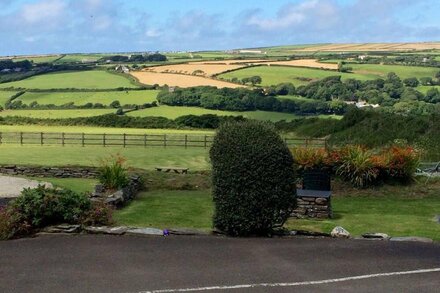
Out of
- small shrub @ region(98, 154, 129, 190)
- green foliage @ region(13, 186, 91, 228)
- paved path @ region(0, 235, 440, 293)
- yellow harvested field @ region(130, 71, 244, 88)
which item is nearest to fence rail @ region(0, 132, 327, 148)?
small shrub @ region(98, 154, 129, 190)

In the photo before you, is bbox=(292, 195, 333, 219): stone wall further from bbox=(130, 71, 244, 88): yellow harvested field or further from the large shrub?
bbox=(130, 71, 244, 88): yellow harvested field

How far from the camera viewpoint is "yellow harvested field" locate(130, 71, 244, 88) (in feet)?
277

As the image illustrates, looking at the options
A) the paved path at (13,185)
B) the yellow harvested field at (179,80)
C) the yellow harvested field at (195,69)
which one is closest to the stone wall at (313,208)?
the paved path at (13,185)

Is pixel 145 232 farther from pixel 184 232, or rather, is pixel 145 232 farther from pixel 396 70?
pixel 396 70

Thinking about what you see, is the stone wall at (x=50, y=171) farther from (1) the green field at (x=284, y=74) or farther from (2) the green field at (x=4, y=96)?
(1) the green field at (x=284, y=74)

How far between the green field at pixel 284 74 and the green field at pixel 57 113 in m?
25.1

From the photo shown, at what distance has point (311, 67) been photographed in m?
99.2

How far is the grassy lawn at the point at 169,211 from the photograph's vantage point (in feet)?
46.9

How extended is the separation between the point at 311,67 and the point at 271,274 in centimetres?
9300

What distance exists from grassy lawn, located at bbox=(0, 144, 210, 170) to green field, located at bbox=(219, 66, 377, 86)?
48348 millimetres

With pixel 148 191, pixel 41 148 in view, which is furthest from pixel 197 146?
pixel 148 191

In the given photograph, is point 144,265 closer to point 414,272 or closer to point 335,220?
point 414,272

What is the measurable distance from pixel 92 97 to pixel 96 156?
163ft

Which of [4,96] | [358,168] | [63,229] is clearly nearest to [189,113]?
[4,96]
